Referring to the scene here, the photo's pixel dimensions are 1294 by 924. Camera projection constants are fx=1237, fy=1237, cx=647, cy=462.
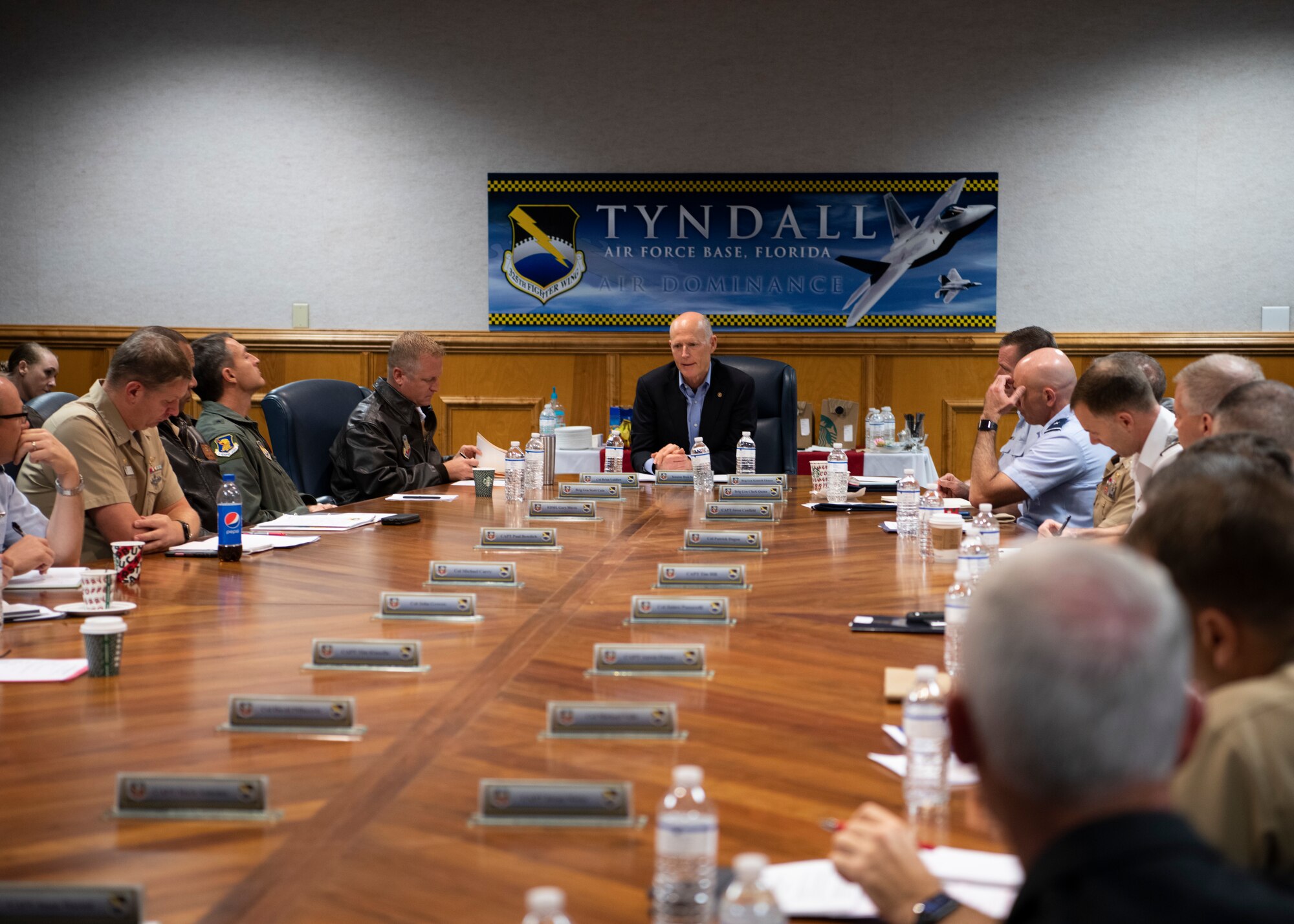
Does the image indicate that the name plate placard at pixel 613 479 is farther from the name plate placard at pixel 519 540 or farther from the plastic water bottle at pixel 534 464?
the name plate placard at pixel 519 540

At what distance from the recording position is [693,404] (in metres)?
5.73

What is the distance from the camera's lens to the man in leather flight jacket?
492 centimetres

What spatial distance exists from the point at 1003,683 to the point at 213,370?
13.5 feet

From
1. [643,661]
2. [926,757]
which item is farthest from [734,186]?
[926,757]

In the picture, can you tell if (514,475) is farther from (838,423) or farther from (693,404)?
(838,423)

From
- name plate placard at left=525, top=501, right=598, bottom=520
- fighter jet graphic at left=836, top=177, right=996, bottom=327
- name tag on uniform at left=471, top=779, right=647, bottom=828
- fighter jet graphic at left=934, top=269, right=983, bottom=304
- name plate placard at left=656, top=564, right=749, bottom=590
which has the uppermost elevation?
fighter jet graphic at left=836, top=177, right=996, bottom=327

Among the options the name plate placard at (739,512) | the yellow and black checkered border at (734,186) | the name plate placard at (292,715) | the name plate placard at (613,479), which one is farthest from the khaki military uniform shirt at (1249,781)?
the yellow and black checkered border at (734,186)

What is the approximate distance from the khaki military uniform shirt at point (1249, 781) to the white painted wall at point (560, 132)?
21.1 feet

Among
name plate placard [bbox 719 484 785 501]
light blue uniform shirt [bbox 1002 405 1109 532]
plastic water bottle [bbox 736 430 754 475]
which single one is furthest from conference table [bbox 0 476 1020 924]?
plastic water bottle [bbox 736 430 754 475]

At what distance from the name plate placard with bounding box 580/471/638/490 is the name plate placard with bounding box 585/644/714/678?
9.26 feet

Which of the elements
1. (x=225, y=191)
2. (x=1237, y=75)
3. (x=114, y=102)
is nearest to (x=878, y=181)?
(x=1237, y=75)

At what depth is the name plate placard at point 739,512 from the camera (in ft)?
12.7

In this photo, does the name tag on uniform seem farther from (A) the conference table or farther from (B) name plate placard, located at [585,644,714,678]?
(B) name plate placard, located at [585,644,714,678]

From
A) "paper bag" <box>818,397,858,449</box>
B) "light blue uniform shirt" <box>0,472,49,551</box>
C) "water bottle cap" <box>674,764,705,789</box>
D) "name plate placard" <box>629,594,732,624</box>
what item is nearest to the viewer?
"water bottle cap" <box>674,764,705,789</box>
